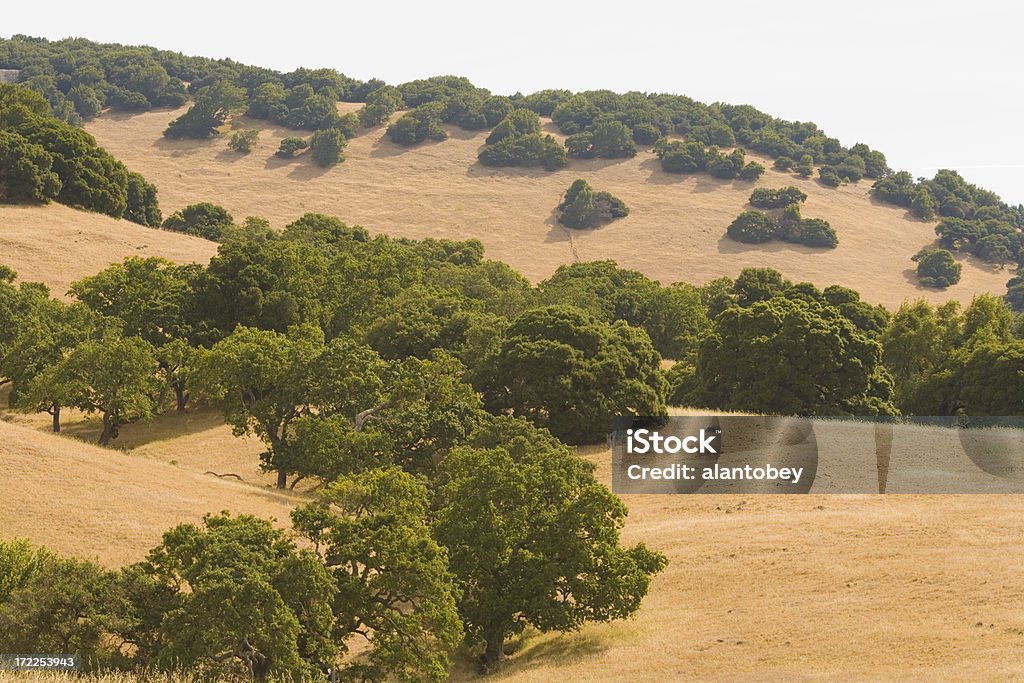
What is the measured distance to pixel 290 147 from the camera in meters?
192

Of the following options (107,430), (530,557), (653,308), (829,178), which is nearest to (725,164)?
(829,178)

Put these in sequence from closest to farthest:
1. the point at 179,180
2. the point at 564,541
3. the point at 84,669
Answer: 1. the point at 84,669
2. the point at 564,541
3. the point at 179,180

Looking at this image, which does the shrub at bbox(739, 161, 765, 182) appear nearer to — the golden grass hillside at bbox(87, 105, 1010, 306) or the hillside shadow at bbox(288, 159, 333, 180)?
the golden grass hillside at bbox(87, 105, 1010, 306)

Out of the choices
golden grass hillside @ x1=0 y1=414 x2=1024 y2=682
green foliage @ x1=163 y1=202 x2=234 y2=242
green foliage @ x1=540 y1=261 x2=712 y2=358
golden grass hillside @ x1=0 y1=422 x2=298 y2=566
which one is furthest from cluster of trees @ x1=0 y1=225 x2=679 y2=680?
green foliage @ x1=163 y1=202 x2=234 y2=242

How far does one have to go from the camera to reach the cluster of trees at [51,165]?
349ft

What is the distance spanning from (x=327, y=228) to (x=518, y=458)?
83.0 metres

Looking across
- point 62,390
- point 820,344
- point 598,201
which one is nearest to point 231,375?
point 62,390

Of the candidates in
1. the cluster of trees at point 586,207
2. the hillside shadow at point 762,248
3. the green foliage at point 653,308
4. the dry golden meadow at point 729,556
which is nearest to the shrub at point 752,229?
the hillside shadow at point 762,248

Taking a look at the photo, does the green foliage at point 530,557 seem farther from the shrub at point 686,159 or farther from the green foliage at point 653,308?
the shrub at point 686,159

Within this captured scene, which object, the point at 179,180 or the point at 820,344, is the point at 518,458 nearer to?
the point at 820,344

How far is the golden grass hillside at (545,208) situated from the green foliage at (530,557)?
10495 centimetres

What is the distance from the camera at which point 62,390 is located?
56906mm

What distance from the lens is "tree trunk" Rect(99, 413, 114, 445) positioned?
58.9 meters

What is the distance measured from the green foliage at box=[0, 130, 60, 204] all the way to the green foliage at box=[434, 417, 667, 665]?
82.9 meters
